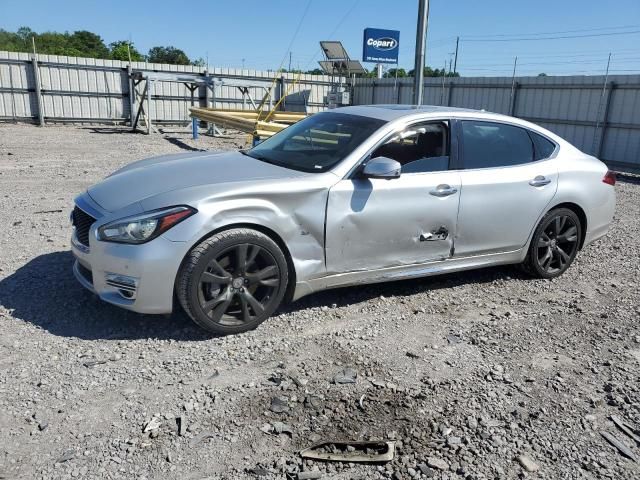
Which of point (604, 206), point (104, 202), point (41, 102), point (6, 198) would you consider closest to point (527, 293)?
point (604, 206)

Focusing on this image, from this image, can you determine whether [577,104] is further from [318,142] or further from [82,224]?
[82,224]

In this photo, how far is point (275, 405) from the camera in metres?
3.28

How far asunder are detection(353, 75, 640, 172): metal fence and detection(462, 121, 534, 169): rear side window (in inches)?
405

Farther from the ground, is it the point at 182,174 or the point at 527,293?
the point at 182,174

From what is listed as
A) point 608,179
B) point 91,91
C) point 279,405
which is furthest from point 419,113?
point 91,91

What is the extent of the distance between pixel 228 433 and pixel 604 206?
4.71 metres

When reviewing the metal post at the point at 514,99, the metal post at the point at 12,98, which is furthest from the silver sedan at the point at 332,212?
the metal post at the point at 12,98

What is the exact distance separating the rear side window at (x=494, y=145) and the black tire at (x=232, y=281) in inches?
80.0

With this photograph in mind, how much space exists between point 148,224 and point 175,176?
2.18 ft

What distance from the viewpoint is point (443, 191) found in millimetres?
4742

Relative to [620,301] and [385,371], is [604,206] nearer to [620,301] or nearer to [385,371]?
[620,301]

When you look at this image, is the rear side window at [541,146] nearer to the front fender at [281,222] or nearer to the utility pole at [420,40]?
the front fender at [281,222]

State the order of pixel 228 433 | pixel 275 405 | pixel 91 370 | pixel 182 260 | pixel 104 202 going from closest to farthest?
1. pixel 228 433
2. pixel 275 405
3. pixel 91 370
4. pixel 182 260
5. pixel 104 202

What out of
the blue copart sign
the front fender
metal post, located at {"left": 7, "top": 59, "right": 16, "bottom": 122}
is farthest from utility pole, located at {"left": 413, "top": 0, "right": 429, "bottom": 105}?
metal post, located at {"left": 7, "top": 59, "right": 16, "bottom": 122}
